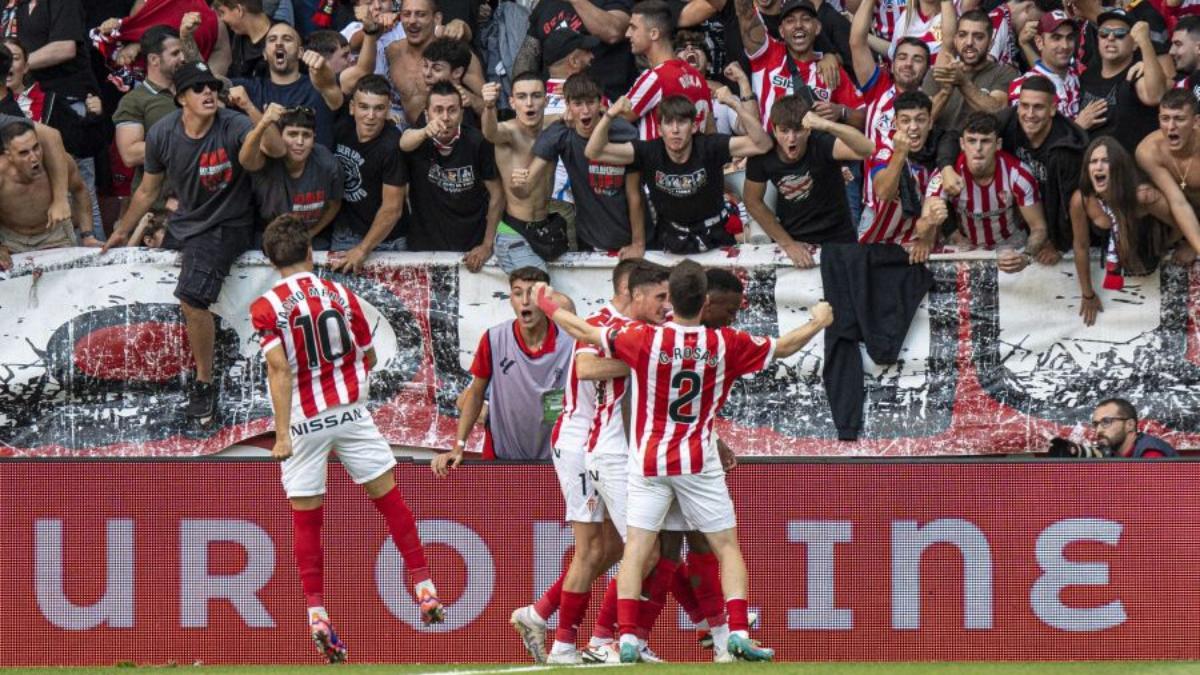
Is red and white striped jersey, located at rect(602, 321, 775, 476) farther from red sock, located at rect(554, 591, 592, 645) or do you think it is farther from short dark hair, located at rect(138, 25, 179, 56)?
short dark hair, located at rect(138, 25, 179, 56)

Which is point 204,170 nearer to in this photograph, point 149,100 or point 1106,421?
point 149,100

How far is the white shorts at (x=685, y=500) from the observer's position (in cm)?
970

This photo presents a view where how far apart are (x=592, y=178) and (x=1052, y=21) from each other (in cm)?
336

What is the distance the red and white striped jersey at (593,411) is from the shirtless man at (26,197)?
4197 millimetres

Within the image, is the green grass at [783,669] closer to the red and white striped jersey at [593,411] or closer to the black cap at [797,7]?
the red and white striped jersey at [593,411]

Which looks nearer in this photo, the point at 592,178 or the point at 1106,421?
the point at 1106,421

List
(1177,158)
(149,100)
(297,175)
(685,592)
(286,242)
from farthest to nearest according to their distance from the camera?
1. (149,100)
2. (297,175)
3. (1177,158)
4. (685,592)
5. (286,242)

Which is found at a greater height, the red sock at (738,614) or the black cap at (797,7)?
the black cap at (797,7)

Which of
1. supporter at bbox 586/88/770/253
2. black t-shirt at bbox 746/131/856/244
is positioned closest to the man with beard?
supporter at bbox 586/88/770/253

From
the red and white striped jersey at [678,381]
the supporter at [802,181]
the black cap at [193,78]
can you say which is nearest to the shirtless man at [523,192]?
the supporter at [802,181]

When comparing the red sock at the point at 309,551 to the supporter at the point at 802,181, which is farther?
the supporter at the point at 802,181

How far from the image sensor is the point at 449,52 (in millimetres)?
13367

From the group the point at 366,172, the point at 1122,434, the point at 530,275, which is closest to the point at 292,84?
the point at 366,172

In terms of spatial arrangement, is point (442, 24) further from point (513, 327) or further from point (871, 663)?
point (871, 663)
